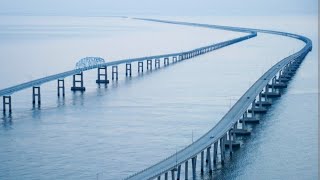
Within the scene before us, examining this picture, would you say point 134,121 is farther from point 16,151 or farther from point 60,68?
point 60,68

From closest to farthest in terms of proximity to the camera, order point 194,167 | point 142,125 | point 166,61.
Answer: point 194,167, point 142,125, point 166,61

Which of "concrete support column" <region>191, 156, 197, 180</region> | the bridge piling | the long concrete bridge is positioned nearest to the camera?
"concrete support column" <region>191, 156, 197, 180</region>

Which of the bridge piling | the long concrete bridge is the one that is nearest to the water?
the long concrete bridge

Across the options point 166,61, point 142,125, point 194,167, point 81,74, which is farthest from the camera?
point 166,61

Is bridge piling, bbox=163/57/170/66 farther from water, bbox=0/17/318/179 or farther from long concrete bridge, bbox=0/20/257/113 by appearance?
water, bbox=0/17/318/179

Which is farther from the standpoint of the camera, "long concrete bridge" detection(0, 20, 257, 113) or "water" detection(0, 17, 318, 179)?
"long concrete bridge" detection(0, 20, 257, 113)

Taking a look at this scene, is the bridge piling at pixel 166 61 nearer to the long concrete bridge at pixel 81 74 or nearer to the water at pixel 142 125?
the long concrete bridge at pixel 81 74

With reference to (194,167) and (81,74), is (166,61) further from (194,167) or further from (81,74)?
(194,167)

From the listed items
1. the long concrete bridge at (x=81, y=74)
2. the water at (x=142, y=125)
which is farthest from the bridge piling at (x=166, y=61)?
the water at (x=142, y=125)

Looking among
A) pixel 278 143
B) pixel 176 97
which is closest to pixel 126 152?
pixel 278 143

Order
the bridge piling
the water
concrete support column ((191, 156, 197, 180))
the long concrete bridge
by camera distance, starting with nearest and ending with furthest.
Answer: concrete support column ((191, 156, 197, 180)) → the water → the long concrete bridge → the bridge piling

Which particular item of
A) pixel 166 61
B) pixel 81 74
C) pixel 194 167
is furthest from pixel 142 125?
pixel 166 61
